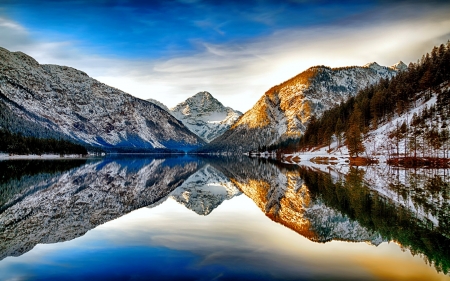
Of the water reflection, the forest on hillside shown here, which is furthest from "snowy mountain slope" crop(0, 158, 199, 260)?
the forest on hillside

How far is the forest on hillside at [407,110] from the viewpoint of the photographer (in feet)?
318

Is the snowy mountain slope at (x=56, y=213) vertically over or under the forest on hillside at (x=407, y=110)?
under

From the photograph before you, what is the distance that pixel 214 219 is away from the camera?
25.6 meters

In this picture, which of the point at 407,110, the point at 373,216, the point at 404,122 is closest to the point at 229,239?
the point at 373,216

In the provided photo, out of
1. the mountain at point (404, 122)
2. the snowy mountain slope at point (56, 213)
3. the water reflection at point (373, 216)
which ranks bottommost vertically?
the snowy mountain slope at point (56, 213)

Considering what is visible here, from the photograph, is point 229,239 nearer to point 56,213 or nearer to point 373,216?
point 373,216

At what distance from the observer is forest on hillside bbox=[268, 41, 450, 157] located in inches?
3816

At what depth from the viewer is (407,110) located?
120 meters

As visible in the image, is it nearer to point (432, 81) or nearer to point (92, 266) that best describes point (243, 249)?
point (92, 266)

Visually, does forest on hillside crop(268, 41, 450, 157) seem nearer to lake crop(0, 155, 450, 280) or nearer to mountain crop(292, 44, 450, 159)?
mountain crop(292, 44, 450, 159)

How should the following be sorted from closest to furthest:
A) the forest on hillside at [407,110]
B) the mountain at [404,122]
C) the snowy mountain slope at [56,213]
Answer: the snowy mountain slope at [56,213], the mountain at [404,122], the forest on hillside at [407,110]

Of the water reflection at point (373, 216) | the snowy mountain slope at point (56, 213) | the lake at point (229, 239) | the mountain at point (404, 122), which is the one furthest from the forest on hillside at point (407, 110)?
the snowy mountain slope at point (56, 213)

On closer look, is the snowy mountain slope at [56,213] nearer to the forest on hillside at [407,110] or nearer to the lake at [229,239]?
the lake at [229,239]

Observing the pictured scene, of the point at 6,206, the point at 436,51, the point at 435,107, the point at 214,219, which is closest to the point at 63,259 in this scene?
the point at 214,219
